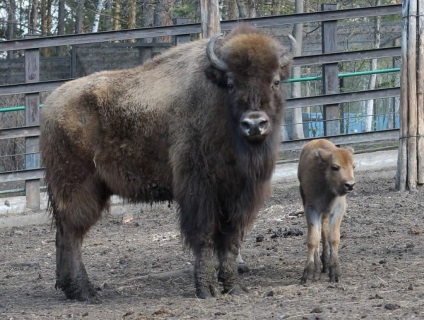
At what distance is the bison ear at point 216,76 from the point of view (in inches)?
294

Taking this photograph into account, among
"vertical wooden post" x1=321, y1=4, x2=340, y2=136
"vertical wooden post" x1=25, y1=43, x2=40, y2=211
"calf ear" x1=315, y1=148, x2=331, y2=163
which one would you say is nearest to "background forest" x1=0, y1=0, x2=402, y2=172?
"vertical wooden post" x1=321, y1=4, x2=340, y2=136

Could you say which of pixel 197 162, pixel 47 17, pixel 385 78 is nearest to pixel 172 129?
pixel 197 162

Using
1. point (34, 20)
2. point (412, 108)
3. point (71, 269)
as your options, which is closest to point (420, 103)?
point (412, 108)

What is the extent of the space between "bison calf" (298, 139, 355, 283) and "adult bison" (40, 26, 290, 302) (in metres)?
0.66

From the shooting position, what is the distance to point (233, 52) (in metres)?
7.39

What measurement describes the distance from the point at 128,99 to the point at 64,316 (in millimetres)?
2182

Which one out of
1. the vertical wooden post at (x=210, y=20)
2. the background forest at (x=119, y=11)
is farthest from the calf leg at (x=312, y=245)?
the background forest at (x=119, y=11)

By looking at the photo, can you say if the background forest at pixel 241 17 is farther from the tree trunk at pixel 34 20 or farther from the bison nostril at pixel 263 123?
the bison nostril at pixel 263 123

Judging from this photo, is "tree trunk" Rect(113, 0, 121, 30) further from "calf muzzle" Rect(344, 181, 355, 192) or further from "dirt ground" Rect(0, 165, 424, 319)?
"calf muzzle" Rect(344, 181, 355, 192)

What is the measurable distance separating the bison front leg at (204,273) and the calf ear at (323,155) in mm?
1484

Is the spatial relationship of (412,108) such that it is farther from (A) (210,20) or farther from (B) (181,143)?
(B) (181,143)

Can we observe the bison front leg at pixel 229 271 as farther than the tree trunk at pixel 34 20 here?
No

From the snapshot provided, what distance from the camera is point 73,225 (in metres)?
8.18

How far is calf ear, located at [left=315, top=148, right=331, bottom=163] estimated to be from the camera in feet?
27.0
